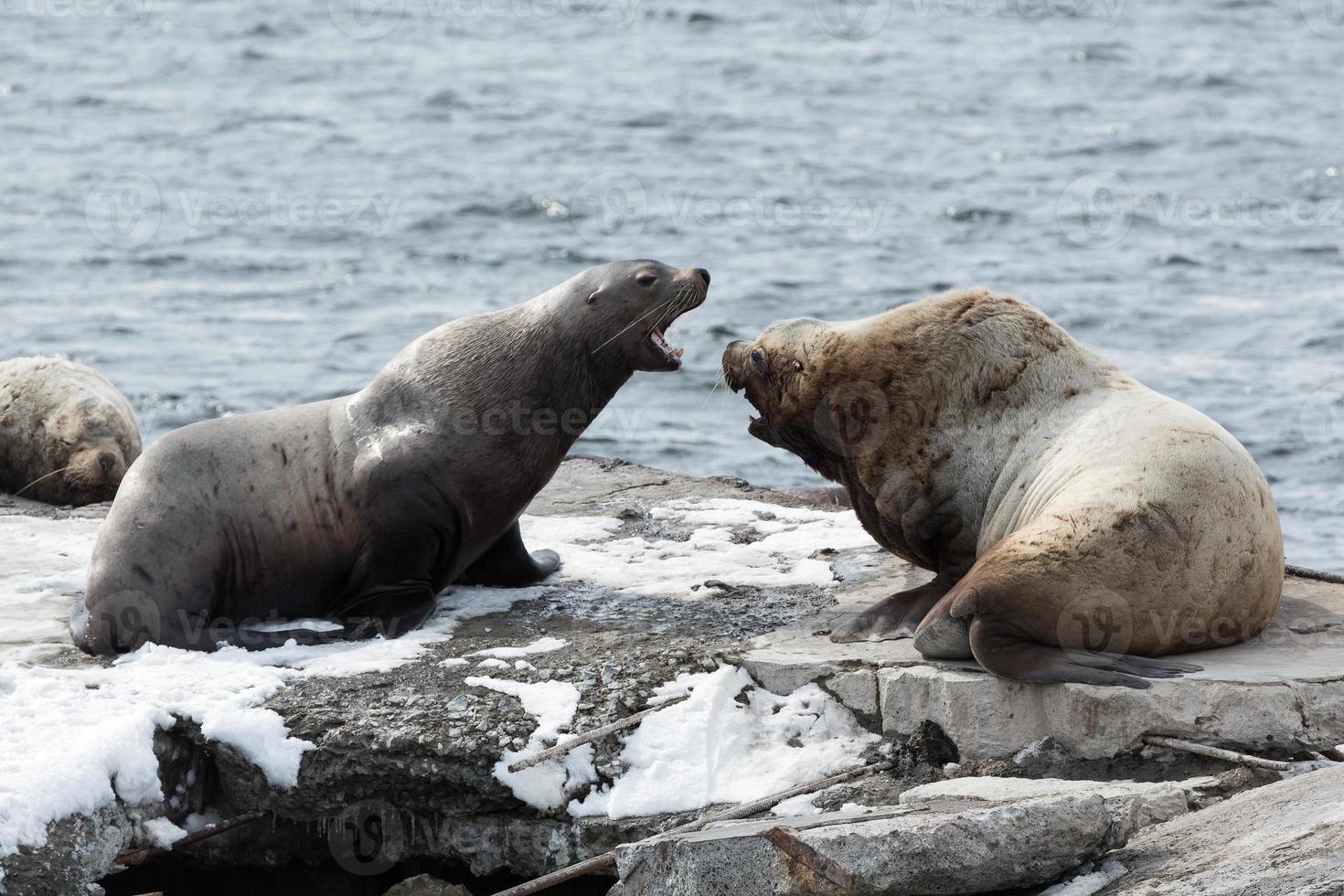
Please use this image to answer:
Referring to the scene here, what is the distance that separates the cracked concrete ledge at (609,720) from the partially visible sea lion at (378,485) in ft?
1.33

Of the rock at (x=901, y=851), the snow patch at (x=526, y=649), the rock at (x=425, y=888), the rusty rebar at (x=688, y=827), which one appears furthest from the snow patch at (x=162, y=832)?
the rock at (x=901, y=851)

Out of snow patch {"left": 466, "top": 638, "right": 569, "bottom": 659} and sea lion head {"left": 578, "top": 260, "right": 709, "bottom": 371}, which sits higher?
sea lion head {"left": 578, "top": 260, "right": 709, "bottom": 371}

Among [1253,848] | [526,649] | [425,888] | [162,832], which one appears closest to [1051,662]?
[1253,848]

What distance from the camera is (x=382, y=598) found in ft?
22.9

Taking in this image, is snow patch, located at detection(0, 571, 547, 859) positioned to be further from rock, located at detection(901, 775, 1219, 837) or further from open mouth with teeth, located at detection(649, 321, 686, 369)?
rock, located at detection(901, 775, 1219, 837)

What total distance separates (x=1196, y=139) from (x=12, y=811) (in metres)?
22.8

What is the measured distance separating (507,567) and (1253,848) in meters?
3.73

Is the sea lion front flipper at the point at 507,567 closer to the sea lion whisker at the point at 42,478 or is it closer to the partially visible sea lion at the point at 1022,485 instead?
the partially visible sea lion at the point at 1022,485

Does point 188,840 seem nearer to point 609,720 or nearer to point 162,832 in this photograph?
point 162,832

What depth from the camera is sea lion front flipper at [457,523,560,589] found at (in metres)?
7.50

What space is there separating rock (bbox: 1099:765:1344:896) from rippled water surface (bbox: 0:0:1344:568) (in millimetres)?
7094

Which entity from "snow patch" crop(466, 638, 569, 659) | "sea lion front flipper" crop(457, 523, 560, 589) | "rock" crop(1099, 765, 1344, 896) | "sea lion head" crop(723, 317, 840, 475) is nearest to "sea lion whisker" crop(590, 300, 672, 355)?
"sea lion head" crop(723, 317, 840, 475)

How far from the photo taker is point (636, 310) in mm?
7438

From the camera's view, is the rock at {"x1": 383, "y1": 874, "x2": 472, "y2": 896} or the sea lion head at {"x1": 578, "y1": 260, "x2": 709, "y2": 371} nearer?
the rock at {"x1": 383, "y1": 874, "x2": 472, "y2": 896}
